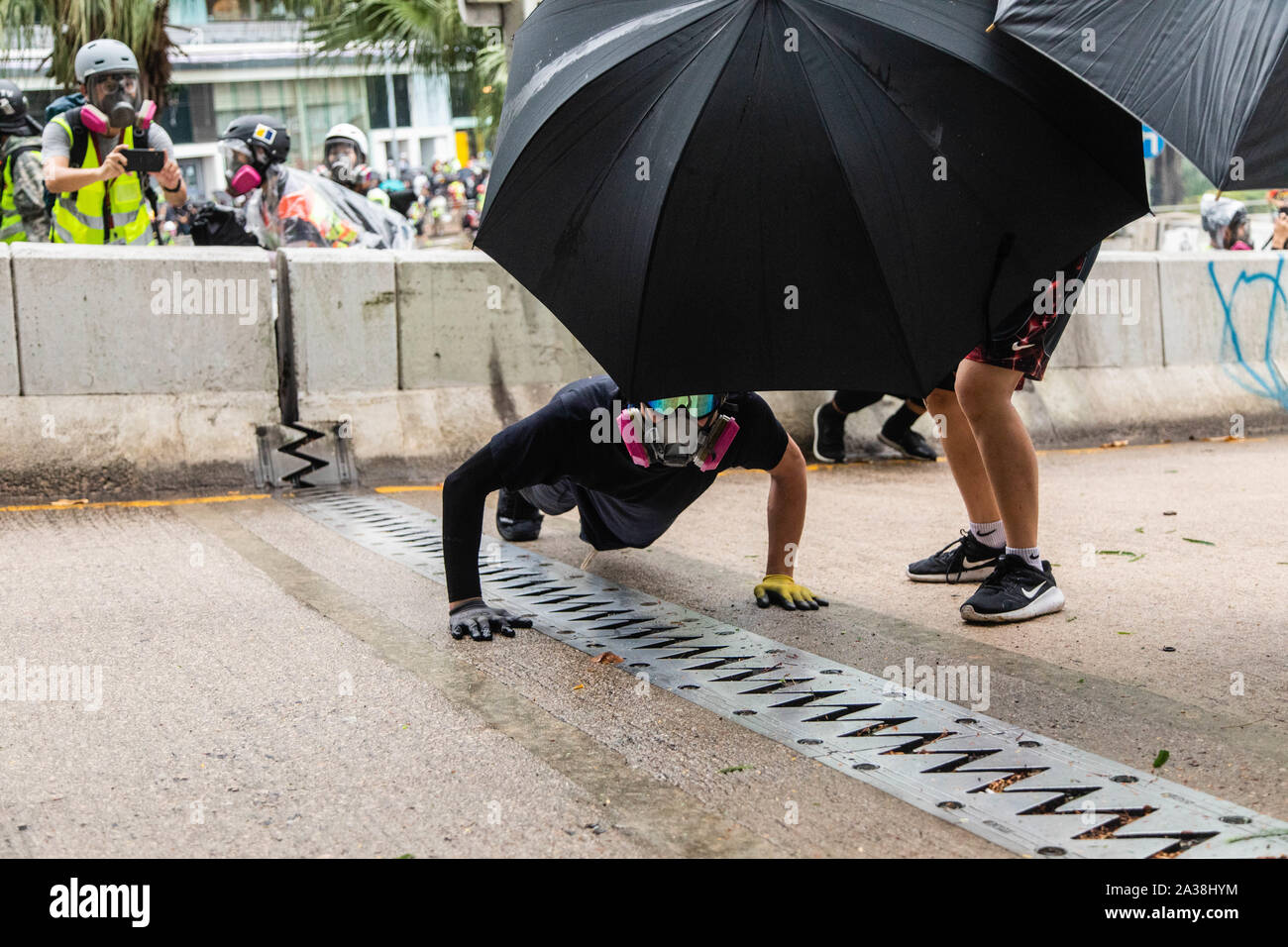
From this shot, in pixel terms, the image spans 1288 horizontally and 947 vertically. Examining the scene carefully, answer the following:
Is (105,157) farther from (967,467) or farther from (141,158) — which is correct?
(967,467)

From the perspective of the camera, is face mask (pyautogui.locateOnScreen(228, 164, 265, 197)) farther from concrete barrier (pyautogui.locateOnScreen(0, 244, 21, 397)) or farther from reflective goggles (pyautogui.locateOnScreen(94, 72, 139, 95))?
concrete barrier (pyautogui.locateOnScreen(0, 244, 21, 397))

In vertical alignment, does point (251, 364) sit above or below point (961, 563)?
above

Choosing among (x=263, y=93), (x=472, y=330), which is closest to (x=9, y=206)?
(x=472, y=330)

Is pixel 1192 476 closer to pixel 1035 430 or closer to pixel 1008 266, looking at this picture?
pixel 1035 430

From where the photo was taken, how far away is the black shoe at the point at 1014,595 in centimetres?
430

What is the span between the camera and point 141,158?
279 inches

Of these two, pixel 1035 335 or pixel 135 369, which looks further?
pixel 135 369

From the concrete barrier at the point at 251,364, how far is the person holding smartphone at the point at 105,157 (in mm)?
863

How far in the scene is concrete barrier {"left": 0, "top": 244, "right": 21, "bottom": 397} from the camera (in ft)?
20.4

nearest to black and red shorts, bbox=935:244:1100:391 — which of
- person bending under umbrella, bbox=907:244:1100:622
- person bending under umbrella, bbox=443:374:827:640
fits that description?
person bending under umbrella, bbox=907:244:1100:622

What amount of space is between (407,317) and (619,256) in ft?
12.6

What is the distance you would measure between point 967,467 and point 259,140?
5.07 metres

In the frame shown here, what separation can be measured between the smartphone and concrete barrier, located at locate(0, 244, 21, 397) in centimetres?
99

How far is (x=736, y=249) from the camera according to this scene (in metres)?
3.30
